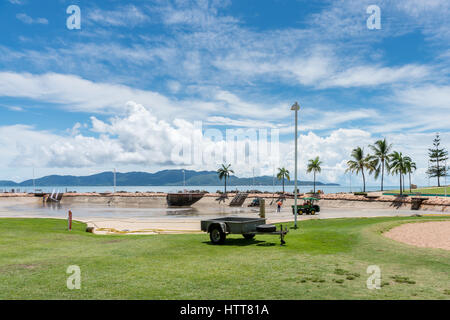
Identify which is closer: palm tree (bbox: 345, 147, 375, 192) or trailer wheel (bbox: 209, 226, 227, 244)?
trailer wheel (bbox: 209, 226, 227, 244)

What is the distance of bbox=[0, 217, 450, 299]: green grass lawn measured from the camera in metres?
8.48

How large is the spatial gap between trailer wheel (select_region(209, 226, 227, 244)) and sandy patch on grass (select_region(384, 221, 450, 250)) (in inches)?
388

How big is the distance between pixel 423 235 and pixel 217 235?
12.6 metres

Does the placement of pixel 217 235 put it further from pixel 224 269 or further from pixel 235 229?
pixel 224 269

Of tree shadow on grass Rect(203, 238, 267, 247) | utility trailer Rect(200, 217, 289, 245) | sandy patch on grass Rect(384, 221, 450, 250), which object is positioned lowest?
sandy patch on grass Rect(384, 221, 450, 250)

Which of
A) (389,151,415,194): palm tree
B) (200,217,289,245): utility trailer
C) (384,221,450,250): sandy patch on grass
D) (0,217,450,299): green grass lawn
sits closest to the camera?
(0,217,450,299): green grass lawn

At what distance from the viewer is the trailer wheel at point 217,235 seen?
1659 cm

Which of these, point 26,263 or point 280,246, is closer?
point 26,263

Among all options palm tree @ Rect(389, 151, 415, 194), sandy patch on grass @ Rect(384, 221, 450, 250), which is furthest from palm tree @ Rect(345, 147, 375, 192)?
sandy patch on grass @ Rect(384, 221, 450, 250)

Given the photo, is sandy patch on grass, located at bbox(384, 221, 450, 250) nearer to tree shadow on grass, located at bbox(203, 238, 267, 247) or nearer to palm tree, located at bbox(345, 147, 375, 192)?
tree shadow on grass, located at bbox(203, 238, 267, 247)
